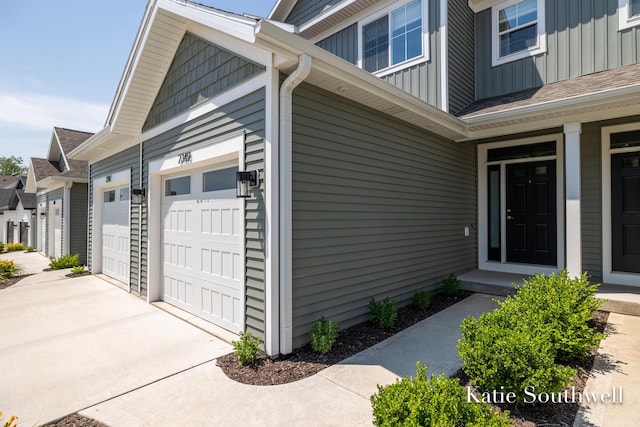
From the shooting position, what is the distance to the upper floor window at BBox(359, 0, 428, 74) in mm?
6555

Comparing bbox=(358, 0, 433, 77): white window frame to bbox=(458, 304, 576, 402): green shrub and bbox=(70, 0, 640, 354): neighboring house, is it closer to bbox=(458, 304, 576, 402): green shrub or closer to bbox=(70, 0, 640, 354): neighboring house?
bbox=(70, 0, 640, 354): neighboring house

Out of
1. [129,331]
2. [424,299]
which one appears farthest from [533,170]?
[129,331]

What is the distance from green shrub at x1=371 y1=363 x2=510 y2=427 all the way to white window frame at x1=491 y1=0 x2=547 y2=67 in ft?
22.0

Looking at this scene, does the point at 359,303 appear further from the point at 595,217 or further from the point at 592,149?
the point at 592,149

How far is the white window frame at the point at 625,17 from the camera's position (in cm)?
519

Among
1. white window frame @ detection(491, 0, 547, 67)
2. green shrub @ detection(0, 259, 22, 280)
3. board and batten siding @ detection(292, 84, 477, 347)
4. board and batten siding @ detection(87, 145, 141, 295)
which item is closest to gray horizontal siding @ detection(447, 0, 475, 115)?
white window frame @ detection(491, 0, 547, 67)

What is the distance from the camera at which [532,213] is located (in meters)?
6.24

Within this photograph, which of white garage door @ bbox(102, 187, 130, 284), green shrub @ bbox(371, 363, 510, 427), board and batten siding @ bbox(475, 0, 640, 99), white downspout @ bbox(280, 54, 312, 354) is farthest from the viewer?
white garage door @ bbox(102, 187, 130, 284)

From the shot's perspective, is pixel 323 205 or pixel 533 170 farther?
pixel 533 170

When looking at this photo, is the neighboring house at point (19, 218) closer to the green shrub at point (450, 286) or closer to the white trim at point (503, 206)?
the green shrub at point (450, 286)

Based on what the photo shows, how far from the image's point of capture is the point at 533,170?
6238 millimetres

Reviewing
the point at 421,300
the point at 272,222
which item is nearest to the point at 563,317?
the point at 421,300

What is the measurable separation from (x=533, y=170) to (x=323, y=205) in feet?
15.8

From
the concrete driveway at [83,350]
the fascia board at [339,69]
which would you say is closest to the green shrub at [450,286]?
the fascia board at [339,69]
